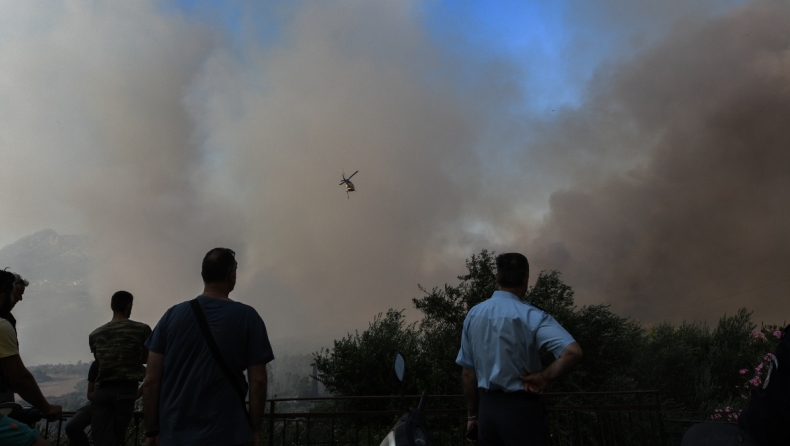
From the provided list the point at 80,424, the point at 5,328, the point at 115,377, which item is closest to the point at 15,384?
the point at 5,328

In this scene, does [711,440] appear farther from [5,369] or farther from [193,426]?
[5,369]

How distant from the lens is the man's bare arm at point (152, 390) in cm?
294

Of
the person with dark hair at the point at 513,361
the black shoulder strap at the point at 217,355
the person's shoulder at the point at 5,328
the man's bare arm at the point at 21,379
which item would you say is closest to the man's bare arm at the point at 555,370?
the person with dark hair at the point at 513,361

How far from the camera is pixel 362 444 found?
1969 centimetres

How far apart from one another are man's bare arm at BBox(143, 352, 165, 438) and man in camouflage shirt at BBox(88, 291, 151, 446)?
1.81 metres

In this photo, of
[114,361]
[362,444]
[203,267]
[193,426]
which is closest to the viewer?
[193,426]

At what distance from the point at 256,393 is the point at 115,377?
2.38 meters

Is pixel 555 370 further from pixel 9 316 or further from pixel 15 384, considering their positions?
pixel 9 316

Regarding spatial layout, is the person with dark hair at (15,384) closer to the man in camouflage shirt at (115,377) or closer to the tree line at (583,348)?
the man in camouflage shirt at (115,377)

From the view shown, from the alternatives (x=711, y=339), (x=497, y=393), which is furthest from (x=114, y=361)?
(x=711, y=339)

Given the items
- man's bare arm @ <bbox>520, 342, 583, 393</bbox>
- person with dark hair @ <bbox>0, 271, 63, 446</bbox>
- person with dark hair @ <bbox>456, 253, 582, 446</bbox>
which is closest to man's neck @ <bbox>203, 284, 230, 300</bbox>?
person with dark hair @ <bbox>0, 271, 63, 446</bbox>

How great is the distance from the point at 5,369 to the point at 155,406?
795 mm

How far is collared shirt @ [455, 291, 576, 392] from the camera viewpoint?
3070 millimetres

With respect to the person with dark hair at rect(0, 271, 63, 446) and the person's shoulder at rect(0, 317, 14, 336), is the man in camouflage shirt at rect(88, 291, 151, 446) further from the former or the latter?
the person's shoulder at rect(0, 317, 14, 336)
